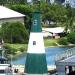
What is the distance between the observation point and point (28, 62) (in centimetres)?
1588

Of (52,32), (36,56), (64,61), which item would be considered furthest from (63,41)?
(64,61)

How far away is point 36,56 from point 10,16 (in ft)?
184

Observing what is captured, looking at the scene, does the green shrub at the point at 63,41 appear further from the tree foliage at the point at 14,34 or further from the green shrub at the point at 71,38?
the tree foliage at the point at 14,34

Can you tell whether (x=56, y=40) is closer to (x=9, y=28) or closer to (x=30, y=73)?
(x=9, y=28)

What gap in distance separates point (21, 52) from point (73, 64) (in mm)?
36707

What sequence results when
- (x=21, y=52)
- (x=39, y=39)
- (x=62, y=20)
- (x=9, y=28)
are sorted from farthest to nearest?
(x=62, y=20)
(x=9, y=28)
(x=21, y=52)
(x=39, y=39)

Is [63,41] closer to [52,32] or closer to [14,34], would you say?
[14,34]

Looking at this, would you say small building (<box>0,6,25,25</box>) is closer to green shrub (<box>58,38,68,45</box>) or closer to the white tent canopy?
the white tent canopy

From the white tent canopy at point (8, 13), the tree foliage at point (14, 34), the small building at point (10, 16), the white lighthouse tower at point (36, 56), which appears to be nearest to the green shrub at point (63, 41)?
the tree foliage at point (14, 34)

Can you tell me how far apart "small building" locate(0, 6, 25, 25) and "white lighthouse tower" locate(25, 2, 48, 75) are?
52.6 meters

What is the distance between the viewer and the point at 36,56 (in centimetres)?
1591

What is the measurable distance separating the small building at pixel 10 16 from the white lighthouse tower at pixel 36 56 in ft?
173

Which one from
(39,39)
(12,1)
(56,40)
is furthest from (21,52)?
(12,1)

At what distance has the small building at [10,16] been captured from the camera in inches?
2767
